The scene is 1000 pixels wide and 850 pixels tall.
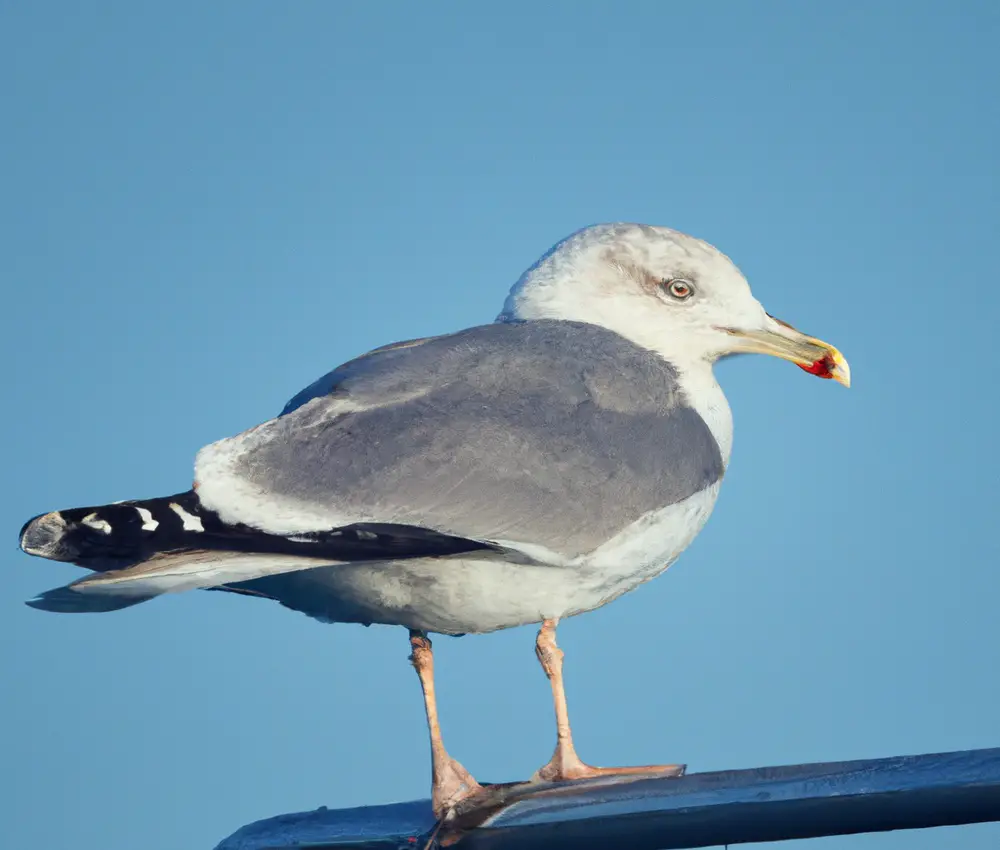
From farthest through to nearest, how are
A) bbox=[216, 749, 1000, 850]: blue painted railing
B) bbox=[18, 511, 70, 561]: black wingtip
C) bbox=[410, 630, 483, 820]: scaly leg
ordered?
bbox=[410, 630, 483, 820]: scaly leg → bbox=[18, 511, 70, 561]: black wingtip → bbox=[216, 749, 1000, 850]: blue painted railing

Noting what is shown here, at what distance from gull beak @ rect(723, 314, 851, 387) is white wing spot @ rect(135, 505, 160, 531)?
1.63 m

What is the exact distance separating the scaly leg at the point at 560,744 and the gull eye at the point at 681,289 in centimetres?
93

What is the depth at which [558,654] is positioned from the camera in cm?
342

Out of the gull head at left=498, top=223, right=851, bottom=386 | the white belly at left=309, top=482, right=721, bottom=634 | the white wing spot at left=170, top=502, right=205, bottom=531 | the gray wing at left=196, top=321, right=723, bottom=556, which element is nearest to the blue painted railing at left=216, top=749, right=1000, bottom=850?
the white belly at left=309, top=482, right=721, bottom=634

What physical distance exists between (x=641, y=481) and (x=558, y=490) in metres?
0.22

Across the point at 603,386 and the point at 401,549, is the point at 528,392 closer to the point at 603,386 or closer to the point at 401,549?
the point at 603,386

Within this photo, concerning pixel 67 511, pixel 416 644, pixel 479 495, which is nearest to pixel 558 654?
pixel 416 644

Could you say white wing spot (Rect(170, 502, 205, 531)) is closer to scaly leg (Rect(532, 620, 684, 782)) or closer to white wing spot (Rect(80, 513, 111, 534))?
white wing spot (Rect(80, 513, 111, 534))

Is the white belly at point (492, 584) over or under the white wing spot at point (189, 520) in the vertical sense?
under

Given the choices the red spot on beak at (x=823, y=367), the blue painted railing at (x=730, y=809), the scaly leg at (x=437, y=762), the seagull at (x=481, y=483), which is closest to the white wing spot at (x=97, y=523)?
the seagull at (x=481, y=483)

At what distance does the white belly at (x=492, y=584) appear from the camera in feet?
10.1

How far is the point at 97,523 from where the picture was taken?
2.70 m

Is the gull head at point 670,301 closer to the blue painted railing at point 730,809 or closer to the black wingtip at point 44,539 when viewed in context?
the blue painted railing at point 730,809

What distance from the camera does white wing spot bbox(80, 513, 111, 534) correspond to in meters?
2.70
